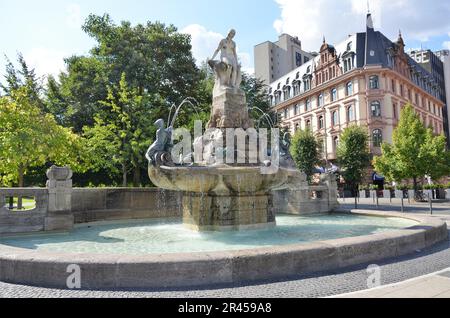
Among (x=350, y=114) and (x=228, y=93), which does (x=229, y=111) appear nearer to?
(x=228, y=93)

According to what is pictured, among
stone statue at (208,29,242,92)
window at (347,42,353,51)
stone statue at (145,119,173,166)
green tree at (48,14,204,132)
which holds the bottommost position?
stone statue at (145,119,173,166)

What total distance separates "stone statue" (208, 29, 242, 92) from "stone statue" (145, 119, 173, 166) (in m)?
3.33

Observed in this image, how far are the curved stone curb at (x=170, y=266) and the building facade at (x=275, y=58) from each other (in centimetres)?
7992

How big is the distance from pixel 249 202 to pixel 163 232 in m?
2.59

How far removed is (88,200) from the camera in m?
11.9

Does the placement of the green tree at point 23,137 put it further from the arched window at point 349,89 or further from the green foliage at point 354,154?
the arched window at point 349,89

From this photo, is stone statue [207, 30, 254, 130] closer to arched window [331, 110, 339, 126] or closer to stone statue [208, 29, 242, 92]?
stone statue [208, 29, 242, 92]

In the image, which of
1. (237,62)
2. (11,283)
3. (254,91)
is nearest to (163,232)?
(11,283)

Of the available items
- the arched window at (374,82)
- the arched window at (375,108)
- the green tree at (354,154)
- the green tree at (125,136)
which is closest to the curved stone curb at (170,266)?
the green tree at (125,136)

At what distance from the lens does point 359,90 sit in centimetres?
4725

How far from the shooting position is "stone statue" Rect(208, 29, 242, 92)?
1236cm

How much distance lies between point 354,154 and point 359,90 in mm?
12633

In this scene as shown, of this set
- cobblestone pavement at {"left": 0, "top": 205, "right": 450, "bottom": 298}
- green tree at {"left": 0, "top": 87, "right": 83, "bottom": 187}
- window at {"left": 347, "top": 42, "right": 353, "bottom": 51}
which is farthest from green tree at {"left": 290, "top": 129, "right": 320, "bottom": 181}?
cobblestone pavement at {"left": 0, "top": 205, "right": 450, "bottom": 298}

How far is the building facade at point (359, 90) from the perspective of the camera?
46969mm
